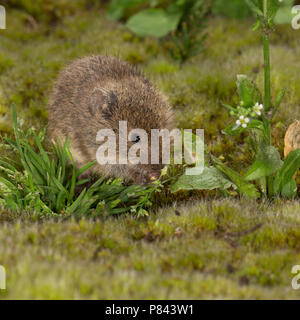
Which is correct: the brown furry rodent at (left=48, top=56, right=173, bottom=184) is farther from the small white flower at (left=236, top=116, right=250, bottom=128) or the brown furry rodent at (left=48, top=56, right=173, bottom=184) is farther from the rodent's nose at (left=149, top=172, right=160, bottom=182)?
the small white flower at (left=236, top=116, right=250, bottom=128)

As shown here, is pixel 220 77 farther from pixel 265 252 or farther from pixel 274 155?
pixel 265 252

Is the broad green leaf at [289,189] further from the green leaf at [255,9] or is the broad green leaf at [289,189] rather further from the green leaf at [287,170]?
the green leaf at [255,9]

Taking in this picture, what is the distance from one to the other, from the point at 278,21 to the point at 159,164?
4.47 meters

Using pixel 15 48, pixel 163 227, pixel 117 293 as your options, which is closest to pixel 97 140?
pixel 163 227

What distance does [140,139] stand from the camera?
508 centimetres

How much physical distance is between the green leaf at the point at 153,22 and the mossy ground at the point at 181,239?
1262 millimetres

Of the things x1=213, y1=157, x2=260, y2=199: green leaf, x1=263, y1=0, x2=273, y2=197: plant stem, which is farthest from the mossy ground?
x1=263, y1=0, x2=273, y2=197: plant stem

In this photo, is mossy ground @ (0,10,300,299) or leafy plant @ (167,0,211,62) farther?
leafy plant @ (167,0,211,62)

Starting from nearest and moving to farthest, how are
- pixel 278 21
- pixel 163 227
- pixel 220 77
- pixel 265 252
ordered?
pixel 265 252 < pixel 163 227 < pixel 220 77 < pixel 278 21

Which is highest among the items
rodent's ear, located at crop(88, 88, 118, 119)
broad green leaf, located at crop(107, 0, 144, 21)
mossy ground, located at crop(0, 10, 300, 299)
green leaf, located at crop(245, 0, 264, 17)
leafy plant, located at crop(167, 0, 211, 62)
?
broad green leaf, located at crop(107, 0, 144, 21)

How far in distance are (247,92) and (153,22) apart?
428 centimetres

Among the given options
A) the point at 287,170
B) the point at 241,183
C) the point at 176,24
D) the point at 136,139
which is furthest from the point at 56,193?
the point at 176,24

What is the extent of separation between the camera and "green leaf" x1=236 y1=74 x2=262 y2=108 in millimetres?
4859
